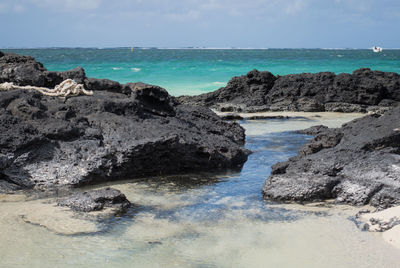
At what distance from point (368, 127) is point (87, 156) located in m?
3.79

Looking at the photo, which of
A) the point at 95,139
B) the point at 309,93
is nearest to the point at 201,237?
the point at 95,139

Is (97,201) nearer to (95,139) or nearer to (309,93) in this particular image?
(95,139)

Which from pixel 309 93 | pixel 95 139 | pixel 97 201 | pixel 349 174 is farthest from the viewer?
pixel 309 93

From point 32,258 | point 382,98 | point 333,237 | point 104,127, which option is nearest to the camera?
point 32,258

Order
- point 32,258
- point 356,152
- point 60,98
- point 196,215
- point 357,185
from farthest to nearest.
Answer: point 60,98 < point 356,152 < point 357,185 < point 196,215 < point 32,258

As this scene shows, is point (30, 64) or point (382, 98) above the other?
point (30, 64)

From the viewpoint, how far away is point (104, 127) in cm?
666

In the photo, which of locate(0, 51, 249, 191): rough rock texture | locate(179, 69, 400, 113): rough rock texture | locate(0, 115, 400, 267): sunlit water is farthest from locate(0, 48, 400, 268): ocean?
locate(179, 69, 400, 113): rough rock texture

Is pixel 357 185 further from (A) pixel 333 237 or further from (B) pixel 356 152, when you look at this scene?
(A) pixel 333 237

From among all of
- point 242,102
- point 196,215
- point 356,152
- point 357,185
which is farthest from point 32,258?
point 242,102

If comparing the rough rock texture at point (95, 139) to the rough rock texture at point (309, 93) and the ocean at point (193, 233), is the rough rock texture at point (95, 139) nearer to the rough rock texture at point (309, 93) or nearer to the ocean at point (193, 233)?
the ocean at point (193, 233)

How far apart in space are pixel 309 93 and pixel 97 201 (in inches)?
490

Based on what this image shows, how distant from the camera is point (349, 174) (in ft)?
18.3

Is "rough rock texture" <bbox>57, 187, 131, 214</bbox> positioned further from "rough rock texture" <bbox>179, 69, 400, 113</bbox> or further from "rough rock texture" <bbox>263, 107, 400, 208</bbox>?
"rough rock texture" <bbox>179, 69, 400, 113</bbox>
